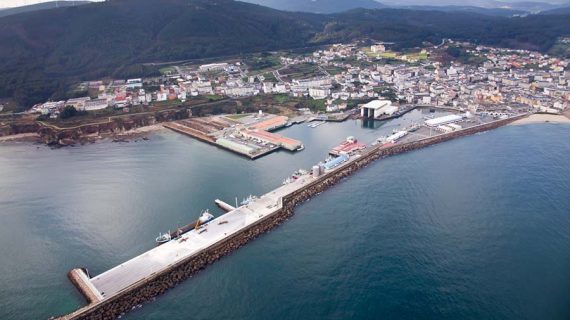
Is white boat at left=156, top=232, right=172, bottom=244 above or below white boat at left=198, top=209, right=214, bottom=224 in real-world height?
below

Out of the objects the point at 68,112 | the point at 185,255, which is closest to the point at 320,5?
the point at 68,112

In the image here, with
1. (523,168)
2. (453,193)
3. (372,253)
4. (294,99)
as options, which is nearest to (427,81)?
(294,99)

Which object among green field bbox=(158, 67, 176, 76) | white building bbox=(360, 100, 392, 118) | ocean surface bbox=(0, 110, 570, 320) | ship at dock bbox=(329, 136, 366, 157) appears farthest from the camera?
green field bbox=(158, 67, 176, 76)

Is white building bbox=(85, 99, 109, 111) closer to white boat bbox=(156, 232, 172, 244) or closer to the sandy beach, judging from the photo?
white boat bbox=(156, 232, 172, 244)

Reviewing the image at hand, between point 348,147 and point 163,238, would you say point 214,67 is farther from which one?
point 163,238

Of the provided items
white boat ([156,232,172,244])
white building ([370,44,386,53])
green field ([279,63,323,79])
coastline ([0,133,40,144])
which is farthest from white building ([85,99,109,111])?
white building ([370,44,386,53])
